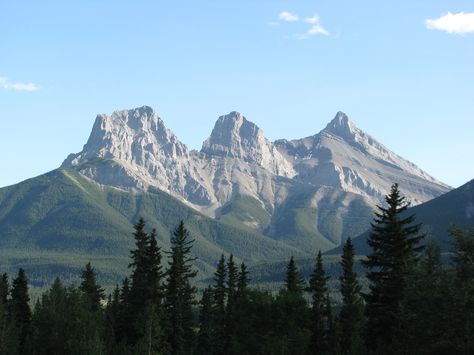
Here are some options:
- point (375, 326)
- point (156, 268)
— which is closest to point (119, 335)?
point (156, 268)

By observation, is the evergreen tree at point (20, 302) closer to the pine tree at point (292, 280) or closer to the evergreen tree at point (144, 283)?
the evergreen tree at point (144, 283)

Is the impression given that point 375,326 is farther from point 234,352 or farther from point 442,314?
point 234,352

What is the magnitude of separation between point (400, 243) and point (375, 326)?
6.48 metres

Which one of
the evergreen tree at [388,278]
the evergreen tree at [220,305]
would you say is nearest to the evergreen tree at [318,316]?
the evergreen tree at [220,305]

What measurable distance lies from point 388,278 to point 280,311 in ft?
68.1

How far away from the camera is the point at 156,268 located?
7406cm

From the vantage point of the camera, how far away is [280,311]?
71812 mm

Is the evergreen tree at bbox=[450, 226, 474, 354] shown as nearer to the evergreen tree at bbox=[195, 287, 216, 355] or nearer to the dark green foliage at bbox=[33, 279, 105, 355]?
the dark green foliage at bbox=[33, 279, 105, 355]

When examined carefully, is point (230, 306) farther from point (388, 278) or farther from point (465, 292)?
point (465, 292)

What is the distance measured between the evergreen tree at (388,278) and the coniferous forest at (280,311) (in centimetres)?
8

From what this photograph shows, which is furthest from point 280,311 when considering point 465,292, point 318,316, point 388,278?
point 465,292

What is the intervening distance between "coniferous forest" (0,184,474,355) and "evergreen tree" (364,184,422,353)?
0.08 m

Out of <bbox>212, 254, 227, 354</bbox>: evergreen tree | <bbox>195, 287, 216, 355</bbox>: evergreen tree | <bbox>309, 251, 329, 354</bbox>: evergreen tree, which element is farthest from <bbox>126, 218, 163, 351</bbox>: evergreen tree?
<bbox>195, 287, 216, 355</bbox>: evergreen tree

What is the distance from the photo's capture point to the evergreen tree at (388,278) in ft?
171
